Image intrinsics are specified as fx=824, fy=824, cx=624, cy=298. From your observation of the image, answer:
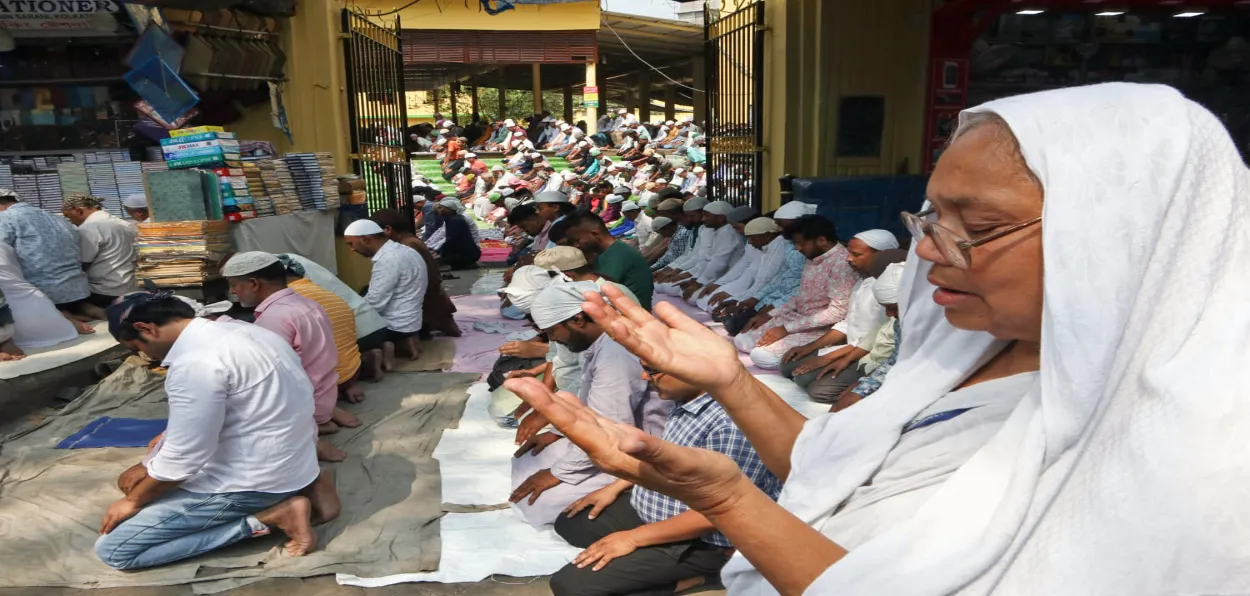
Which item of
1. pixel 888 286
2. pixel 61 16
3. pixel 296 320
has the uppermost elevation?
pixel 61 16

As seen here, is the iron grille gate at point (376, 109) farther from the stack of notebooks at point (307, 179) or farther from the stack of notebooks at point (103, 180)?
the stack of notebooks at point (103, 180)

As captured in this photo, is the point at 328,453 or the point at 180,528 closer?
the point at 180,528

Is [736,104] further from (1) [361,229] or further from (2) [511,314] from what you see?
(1) [361,229]

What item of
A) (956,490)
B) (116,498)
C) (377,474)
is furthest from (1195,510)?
(116,498)

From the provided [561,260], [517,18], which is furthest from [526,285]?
[517,18]

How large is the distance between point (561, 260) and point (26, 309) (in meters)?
3.73

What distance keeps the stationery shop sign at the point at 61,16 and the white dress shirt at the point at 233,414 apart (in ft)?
16.2

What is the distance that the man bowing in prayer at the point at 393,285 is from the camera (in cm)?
573

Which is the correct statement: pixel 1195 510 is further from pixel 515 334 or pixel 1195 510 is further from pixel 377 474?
pixel 515 334

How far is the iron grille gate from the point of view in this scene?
7605 mm

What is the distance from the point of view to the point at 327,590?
288 cm

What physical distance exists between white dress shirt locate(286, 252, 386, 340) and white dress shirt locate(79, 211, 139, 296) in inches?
89.1

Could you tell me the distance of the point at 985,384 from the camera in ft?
3.41

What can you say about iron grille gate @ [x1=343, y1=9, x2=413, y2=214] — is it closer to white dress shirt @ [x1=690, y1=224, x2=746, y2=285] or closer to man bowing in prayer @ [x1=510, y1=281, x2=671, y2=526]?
white dress shirt @ [x1=690, y1=224, x2=746, y2=285]
